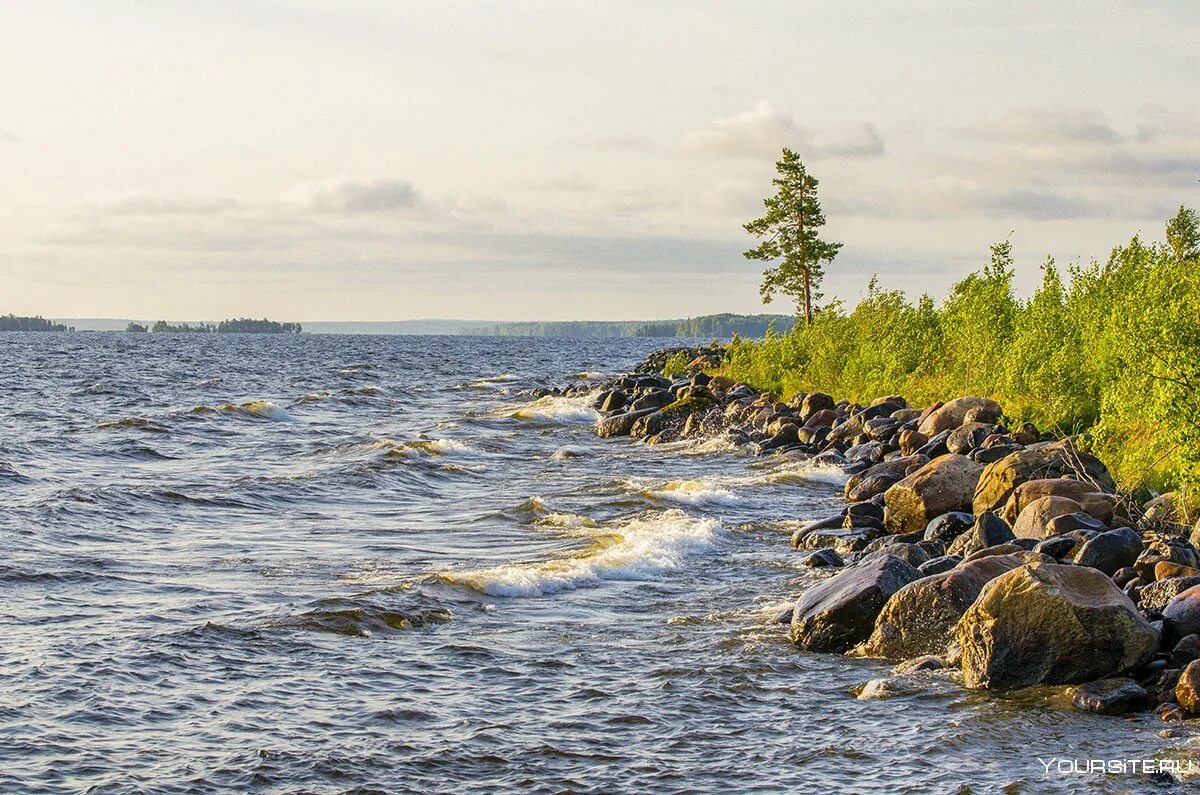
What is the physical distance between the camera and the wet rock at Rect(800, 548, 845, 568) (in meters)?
19.9

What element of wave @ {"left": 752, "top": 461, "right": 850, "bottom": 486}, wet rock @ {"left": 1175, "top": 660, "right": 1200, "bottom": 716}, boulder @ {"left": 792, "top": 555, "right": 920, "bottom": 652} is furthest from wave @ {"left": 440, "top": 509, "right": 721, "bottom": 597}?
wet rock @ {"left": 1175, "top": 660, "right": 1200, "bottom": 716}

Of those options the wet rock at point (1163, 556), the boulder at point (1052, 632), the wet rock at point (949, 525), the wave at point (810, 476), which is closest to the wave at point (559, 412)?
the wave at point (810, 476)

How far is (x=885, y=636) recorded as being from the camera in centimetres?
1464

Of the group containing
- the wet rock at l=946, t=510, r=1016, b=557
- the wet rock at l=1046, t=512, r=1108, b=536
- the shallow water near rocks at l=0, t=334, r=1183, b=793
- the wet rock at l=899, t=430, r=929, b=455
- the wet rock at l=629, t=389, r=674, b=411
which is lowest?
the shallow water near rocks at l=0, t=334, r=1183, b=793

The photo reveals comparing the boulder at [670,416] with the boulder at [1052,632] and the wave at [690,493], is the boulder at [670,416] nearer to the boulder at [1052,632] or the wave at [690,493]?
the wave at [690,493]

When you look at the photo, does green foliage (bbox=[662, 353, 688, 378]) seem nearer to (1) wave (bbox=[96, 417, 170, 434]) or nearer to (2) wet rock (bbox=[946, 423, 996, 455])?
(1) wave (bbox=[96, 417, 170, 434])

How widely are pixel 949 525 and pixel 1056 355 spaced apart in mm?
8224

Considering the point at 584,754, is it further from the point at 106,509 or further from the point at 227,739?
the point at 106,509

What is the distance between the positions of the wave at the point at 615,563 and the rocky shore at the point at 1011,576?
2.07 meters

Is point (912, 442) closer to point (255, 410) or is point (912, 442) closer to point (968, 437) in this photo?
point (968, 437)

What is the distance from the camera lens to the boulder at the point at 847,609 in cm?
1502

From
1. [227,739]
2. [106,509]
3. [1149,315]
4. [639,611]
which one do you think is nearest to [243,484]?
[106,509]

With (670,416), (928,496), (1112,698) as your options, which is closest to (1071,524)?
(928,496)

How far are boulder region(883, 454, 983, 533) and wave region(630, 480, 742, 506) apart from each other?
17.1ft
